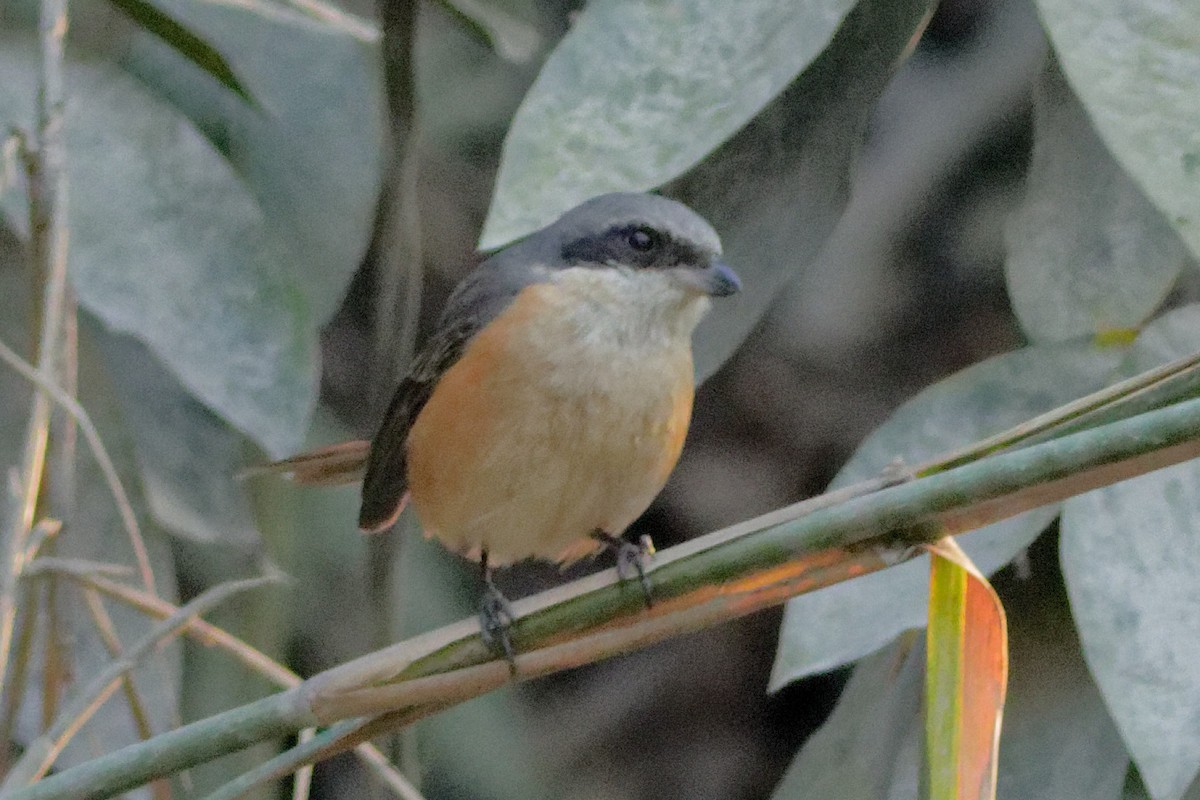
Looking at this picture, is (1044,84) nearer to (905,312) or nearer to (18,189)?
(18,189)

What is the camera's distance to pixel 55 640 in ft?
3.76

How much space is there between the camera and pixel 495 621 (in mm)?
1045

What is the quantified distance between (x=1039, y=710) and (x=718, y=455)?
1.15 meters

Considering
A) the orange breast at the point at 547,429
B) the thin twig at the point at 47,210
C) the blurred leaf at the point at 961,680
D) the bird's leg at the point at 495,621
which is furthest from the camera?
the orange breast at the point at 547,429

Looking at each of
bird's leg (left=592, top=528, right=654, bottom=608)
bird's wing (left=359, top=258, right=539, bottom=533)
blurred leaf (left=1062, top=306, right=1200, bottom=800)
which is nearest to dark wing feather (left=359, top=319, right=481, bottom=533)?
bird's wing (left=359, top=258, right=539, bottom=533)

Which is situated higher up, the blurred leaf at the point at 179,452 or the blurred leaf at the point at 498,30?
the blurred leaf at the point at 498,30

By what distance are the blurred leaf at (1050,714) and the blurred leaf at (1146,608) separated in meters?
0.19

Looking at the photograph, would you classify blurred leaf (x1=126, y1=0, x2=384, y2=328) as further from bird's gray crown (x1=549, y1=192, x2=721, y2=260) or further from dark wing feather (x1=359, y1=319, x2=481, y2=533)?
bird's gray crown (x1=549, y1=192, x2=721, y2=260)

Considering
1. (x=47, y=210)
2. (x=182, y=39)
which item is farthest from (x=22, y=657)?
(x=182, y=39)

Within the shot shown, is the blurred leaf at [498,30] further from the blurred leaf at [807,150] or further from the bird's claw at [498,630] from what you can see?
the bird's claw at [498,630]

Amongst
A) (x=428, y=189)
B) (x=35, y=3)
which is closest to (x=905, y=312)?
(x=428, y=189)

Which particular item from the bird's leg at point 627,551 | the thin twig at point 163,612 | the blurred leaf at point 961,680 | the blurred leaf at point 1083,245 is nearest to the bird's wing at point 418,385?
the bird's leg at point 627,551

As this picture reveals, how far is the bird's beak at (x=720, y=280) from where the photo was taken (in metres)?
1.30

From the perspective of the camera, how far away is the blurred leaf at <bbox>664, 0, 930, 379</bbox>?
123 cm
